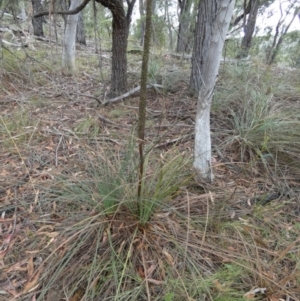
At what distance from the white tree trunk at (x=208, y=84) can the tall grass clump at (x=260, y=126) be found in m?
0.44

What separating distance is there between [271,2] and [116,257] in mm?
8363

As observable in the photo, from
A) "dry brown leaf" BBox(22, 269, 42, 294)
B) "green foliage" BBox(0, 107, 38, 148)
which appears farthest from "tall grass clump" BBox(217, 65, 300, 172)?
"green foliage" BBox(0, 107, 38, 148)

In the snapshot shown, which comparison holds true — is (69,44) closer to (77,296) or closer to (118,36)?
(118,36)

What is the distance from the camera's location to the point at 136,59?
5.62 m

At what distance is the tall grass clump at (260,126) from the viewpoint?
2430 millimetres

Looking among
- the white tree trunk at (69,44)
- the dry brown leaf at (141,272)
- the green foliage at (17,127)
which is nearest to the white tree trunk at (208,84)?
the dry brown leaf at (141,272)

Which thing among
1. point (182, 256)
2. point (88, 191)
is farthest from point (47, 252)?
point (182, 256)

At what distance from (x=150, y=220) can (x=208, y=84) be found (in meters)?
1.04

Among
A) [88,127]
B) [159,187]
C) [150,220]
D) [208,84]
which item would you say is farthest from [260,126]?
[88,127]

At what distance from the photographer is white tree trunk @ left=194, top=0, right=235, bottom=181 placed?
185 centimetres

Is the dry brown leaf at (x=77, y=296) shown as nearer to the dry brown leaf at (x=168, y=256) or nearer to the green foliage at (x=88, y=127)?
the dry brown leaf at (x=168, y=256)

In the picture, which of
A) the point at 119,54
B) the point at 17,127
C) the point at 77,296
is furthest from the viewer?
the point at 119,54

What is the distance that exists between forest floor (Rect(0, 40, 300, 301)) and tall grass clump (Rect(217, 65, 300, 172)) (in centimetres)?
2

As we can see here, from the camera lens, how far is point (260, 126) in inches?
101
